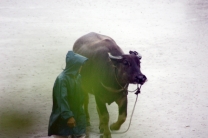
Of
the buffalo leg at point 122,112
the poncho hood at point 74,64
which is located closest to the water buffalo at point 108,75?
the buffalo leg at point 122,112

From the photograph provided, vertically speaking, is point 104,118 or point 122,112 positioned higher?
point 122,112

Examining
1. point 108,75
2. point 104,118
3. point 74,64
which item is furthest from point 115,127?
point 74,64

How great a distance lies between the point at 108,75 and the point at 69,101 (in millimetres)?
1384

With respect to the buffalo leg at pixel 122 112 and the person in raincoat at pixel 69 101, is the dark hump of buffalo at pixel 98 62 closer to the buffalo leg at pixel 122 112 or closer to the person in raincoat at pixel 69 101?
the buffalo leg at pixel 122 112

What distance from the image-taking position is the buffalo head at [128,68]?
6553 millimetres

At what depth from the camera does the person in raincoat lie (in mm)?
5801

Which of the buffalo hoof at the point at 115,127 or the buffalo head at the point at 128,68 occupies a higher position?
the buffalo head at the point at 128,68

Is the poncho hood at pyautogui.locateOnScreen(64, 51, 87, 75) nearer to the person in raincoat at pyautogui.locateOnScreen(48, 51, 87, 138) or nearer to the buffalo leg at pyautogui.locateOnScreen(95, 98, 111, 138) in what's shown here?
the person in raincoat at pyautogui.locateOnScreen(48, 51, 87, 138)

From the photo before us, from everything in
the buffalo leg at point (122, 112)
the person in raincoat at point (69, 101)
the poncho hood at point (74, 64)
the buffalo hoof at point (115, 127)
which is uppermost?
the poncho hood at point (74, 64)

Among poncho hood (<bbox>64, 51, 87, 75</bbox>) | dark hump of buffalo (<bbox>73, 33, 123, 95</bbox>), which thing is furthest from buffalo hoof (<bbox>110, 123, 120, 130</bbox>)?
poncho hood (<bbox>64, 51, 87, 75</bbox>)

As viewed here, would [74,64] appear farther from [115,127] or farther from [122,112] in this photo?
[115,127]

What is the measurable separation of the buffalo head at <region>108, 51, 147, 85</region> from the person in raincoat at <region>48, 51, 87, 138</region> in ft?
3.11

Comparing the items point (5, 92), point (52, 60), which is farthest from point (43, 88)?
point (52, 60)

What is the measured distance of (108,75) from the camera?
7172mm
